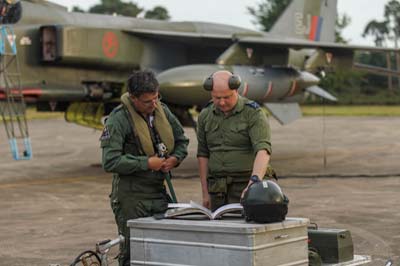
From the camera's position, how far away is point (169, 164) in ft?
19.3

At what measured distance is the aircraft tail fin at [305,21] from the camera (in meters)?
20.3

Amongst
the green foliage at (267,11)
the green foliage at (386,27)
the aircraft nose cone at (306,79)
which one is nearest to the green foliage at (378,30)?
the green foliage at (386,27)

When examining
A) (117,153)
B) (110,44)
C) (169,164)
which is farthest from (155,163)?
(110,44)

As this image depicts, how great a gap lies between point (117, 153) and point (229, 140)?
2.83ft

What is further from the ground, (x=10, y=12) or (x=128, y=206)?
(x=10, y=12)

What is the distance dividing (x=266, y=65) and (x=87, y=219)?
733cm

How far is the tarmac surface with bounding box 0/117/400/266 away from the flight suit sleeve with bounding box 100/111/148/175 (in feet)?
8.37

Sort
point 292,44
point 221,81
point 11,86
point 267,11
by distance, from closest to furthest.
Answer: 1. point 221,81
2. point 11,86
3. point 292,44
4. point 267,11

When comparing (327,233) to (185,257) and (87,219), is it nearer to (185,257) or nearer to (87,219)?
(185,257)

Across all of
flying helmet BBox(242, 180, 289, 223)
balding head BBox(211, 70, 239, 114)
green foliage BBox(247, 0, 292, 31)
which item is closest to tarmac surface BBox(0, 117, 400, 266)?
balding head BBox(211, 70, 239, 114)

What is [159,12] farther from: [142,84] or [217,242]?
[217,242]

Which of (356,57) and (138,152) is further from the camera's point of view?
(356,57)

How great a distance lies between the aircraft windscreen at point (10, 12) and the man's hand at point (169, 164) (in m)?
9.38

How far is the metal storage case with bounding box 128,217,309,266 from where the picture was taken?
498 cm
